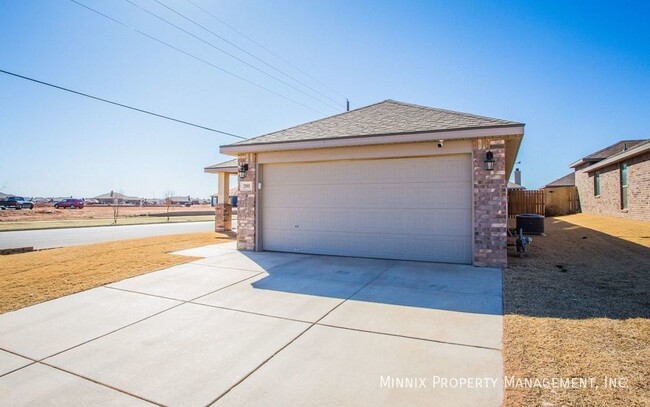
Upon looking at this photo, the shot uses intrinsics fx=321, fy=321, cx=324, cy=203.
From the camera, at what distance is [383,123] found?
27.7 ft

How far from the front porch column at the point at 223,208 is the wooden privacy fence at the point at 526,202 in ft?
44.8

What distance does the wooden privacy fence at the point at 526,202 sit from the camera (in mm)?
14992

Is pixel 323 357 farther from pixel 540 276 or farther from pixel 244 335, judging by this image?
pixel 540 276

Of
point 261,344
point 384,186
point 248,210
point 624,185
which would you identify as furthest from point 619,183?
point 261,344

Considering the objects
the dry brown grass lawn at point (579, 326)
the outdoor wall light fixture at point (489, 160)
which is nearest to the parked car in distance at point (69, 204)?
the outdoor wall light fixture at point (489, 160)

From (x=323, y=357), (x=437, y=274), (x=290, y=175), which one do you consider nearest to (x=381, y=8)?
(x=290, y=175)

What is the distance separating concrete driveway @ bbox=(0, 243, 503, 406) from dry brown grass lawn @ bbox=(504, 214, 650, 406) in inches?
9.6

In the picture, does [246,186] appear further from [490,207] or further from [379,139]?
[490,207]

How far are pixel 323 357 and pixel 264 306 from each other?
1.72 metres

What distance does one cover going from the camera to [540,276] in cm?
616

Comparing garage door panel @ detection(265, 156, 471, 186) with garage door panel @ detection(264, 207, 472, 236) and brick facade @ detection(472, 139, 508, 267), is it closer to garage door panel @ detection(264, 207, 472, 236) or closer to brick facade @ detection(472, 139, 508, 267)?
brick facade @ detection(472, 139, 508, 267)

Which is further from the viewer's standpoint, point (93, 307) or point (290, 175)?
point (290, 175)

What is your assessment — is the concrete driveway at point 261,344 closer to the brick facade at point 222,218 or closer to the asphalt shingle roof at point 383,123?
the asphalt shingle roof at point 383,123

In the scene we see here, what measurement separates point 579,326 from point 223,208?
579 inches
